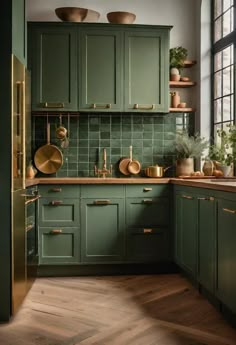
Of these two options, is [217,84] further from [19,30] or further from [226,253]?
[226,253]

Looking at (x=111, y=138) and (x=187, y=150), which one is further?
(x=111, y=138)

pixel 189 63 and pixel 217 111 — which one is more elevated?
pixel 189 63

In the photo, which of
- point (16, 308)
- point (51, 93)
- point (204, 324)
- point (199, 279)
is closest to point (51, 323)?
point (16, 308)

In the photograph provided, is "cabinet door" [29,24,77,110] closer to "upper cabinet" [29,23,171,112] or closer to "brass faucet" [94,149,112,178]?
"upper cabinet" [29,23,171,112]

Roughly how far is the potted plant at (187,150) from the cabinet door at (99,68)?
770 millimetres

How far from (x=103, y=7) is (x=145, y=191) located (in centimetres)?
200

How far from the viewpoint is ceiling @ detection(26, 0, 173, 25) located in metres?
4.95

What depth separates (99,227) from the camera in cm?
444

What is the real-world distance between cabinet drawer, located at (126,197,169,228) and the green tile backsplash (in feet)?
2.06

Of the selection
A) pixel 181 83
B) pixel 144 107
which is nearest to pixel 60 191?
pixel 144 107

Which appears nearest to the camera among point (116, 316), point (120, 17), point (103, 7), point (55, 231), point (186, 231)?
point (116, 316)

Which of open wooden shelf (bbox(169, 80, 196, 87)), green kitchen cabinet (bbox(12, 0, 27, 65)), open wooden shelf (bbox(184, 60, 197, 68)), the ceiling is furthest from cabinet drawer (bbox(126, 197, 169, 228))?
the ceiling

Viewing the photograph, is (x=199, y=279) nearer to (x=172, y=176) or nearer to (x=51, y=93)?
(x=172, y=176)

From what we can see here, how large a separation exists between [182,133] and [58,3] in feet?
6.05
